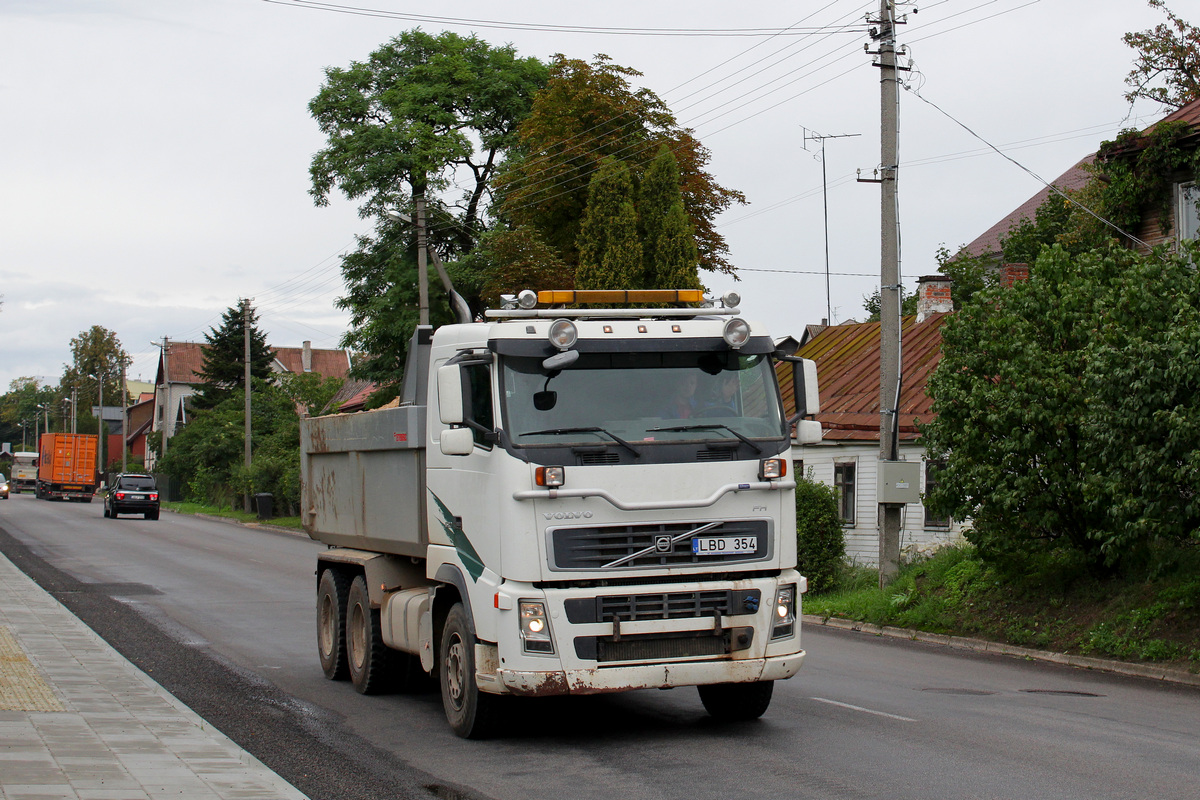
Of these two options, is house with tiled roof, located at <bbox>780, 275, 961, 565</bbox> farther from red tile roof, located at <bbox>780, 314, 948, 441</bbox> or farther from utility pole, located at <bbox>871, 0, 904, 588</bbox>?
utility pole, located at <bbox>871, 0, 904, 588</bbox>

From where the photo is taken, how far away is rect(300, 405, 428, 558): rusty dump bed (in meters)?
10.2

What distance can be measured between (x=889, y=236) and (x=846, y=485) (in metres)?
8.66

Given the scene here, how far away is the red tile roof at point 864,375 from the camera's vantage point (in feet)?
84.5

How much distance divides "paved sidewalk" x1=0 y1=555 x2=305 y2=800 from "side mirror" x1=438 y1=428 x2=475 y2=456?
2343 millimetres

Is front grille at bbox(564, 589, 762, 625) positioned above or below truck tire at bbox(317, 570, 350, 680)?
above

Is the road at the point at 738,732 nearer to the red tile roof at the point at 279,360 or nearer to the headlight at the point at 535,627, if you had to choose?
the headlight at the point at 535,627

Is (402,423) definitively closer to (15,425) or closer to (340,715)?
(340,715)

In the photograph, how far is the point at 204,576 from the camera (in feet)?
78.4

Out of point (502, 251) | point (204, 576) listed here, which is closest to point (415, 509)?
point (204, 576)

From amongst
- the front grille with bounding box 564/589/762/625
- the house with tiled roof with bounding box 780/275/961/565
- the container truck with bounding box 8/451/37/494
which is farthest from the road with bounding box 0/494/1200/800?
the container truck with bounding box 8/451/37/494

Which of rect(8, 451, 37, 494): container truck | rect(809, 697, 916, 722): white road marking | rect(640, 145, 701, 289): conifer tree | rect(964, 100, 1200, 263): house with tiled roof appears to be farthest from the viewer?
rect(8, 451, 37, 494): container truck

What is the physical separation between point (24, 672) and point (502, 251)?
→ 22.8m

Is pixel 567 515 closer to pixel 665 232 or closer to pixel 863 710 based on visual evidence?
pixel 863 710

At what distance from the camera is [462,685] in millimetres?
9148
